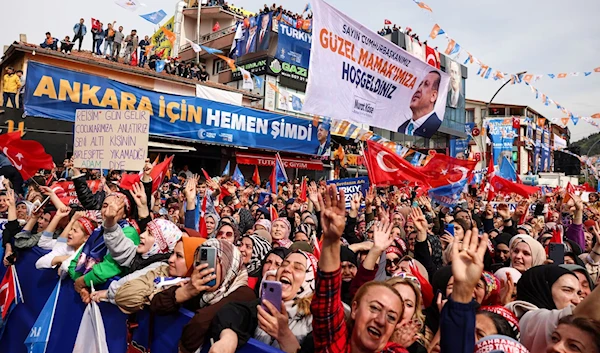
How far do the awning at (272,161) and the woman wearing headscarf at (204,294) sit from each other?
1630 centimetres

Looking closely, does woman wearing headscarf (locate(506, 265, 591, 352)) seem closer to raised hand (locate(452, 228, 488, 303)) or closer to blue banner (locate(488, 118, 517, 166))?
raised hand (locate(452, 228, 488, 303))

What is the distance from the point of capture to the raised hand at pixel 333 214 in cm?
185

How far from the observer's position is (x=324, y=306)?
1.84 meters

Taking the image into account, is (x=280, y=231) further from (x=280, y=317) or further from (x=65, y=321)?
(x=280, y=317)

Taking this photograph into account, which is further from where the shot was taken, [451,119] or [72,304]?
[451,119]

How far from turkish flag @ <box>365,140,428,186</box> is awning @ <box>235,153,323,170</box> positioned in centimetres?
1158

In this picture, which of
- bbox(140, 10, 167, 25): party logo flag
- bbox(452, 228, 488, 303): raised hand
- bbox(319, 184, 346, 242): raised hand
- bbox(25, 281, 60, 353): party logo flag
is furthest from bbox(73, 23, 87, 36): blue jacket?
bbox(452, 228, 488, 303): raised hand

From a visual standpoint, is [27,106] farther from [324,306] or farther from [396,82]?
[324,306]

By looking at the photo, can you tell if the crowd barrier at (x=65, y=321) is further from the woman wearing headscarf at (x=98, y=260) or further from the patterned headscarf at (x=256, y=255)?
the patterned headscarf at (x=256, y=255)

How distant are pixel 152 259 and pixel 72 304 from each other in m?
0.92

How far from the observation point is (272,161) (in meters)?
20.0

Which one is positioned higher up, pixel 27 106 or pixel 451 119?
pixel 451 119

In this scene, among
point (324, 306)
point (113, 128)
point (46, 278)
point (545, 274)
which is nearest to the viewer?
point (324, 306)

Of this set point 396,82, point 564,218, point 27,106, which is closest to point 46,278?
point 396,82
